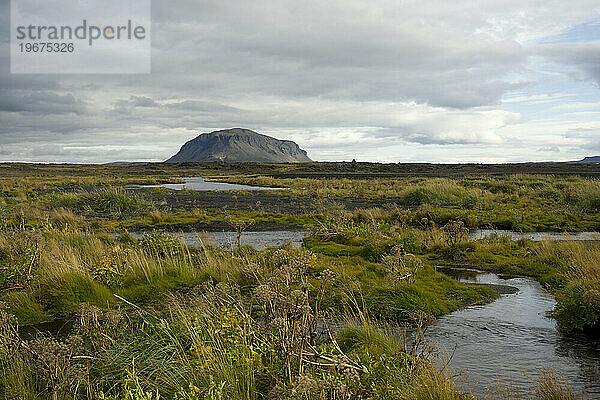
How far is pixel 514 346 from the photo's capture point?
8.98 metres

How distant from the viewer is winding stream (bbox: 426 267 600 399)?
298 inches

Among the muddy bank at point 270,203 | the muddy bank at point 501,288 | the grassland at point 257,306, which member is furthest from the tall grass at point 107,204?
A: the muddy bank at point 501,288

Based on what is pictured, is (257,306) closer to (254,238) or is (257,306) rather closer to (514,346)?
(514,346)

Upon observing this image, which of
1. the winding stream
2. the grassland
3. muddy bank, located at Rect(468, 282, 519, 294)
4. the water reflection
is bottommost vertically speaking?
the winding stream

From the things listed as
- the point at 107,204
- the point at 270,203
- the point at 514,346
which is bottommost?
the point at 514,346

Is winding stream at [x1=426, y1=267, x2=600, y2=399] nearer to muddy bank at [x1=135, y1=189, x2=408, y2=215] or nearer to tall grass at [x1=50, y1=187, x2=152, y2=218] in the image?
muddy bank at [x1=135, y1=189, x2=408, y2=215]

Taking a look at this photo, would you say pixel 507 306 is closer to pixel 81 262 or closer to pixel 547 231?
pixel 81 262

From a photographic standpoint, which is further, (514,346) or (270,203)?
(270,203)

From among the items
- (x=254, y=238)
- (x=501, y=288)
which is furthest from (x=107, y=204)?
(x=501, y=288)

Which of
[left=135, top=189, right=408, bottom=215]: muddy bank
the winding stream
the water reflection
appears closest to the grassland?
the winding stream

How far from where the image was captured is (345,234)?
67.5 ft

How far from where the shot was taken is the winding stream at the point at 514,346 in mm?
7566

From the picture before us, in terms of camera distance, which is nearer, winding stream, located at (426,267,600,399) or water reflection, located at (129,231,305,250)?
winding stream, located at (426,267,600,399)

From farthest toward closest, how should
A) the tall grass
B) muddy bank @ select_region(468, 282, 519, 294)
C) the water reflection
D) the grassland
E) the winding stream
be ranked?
1. the tall grass
2. the water reflection
3. muddy bank @ select_region(468, 282, 519, 294)
4. the winding stream
5. the grassland
